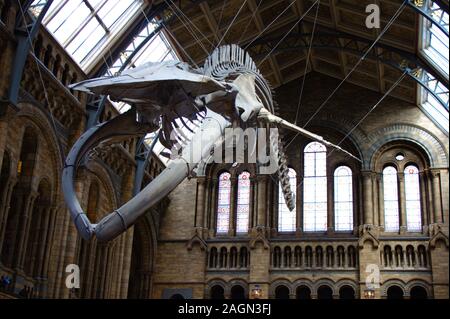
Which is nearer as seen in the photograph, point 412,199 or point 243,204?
point 412,199

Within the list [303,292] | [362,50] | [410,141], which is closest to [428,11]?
[362,50]

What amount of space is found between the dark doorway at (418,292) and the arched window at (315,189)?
4.18 m

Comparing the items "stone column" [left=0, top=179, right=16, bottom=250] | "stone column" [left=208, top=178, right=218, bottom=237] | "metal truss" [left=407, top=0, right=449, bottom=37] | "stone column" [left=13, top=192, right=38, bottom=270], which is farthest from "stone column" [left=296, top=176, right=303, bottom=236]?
"stone column" [left=0, top=179, right=16, bottom=250]

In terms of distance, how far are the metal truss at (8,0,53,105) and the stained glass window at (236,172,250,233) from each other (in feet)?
41.6

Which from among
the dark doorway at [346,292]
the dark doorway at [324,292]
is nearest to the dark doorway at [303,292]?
the dark doorway at [324,292]

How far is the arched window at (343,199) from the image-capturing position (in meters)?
26.9

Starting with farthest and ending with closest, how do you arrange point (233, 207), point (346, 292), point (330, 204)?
point (233, 207)
point (330, 204)
point (346, 292)

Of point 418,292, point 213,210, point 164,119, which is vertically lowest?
point 164,119

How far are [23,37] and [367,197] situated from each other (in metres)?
15.1

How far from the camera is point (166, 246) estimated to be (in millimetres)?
27812

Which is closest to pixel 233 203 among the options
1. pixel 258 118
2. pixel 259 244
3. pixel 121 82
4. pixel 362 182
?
pixel 259 244

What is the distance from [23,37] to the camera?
17469mm

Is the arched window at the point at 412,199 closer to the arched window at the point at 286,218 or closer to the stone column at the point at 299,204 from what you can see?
the stone column at the point at 299,204

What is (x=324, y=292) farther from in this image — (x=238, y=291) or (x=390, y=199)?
(x=390, y=199)
